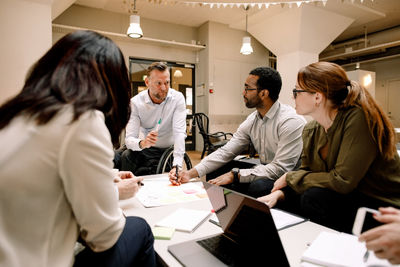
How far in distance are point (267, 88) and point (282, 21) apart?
427 centimetres

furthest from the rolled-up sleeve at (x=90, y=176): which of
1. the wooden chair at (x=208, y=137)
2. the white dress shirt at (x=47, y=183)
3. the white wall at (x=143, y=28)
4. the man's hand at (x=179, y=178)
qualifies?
the white wall at (x=143, y=28)

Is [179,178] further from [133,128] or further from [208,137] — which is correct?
[208,137]

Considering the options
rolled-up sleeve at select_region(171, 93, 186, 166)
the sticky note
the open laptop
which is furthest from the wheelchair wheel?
the open laptop

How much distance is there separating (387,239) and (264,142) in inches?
63.2

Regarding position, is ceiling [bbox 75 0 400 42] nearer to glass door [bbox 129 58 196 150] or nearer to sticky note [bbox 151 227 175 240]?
glass door [bbox 129 58 196 150]

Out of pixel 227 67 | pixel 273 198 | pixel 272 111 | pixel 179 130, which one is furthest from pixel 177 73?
pixel 273 198

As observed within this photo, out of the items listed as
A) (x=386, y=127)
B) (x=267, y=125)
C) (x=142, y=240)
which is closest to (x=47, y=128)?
(x=142, y=240)

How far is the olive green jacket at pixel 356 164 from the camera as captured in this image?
1340mm

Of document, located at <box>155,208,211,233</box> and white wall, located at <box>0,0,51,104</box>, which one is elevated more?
white wall, located at <box>0,0,51,104</box>

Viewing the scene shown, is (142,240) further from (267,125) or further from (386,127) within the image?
(267,125)

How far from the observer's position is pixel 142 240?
876 millimetres

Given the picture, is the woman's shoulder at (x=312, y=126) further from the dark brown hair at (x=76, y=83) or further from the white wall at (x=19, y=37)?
the white wall at (x=19, y=37)

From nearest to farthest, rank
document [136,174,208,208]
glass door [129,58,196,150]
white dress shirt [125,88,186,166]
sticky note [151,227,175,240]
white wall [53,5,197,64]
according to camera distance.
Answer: sticky note [151,227,175,240], document [136,174,208,208], white dress shirt [125,88,186,166], white wall [53,5,197,64], glass door [129,58,196,150]

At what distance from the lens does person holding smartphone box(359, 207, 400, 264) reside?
636mm
